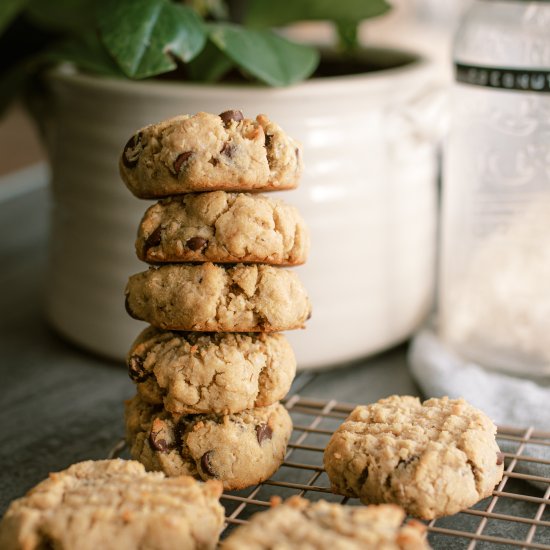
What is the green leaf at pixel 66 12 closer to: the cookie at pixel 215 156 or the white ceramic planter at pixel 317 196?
the white ceramic planter at pixel 317 196

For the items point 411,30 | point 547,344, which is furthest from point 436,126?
point 411,30

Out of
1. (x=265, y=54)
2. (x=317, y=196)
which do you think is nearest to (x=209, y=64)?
(x=265, y=54)

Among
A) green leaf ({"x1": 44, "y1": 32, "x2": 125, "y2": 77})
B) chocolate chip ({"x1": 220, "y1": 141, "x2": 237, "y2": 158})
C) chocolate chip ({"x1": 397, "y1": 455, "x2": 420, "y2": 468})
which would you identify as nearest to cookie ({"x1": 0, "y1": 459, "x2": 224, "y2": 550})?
chocolate chip ({"x1": 397, "y1": 455, "x2": 420, "y2": 468})

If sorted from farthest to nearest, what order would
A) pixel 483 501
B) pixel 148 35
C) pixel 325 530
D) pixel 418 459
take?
pixel 148 35
pixel 483 501
pixel 418 459
pixel 325 530

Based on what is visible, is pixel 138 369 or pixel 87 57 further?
pixel 87 57

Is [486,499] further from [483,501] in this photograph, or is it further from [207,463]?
[207,463]

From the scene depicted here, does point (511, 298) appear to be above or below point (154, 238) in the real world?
below

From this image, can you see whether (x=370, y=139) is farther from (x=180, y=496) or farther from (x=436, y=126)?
(x=180, y=496)

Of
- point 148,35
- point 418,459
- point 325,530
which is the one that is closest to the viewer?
point 325,530
